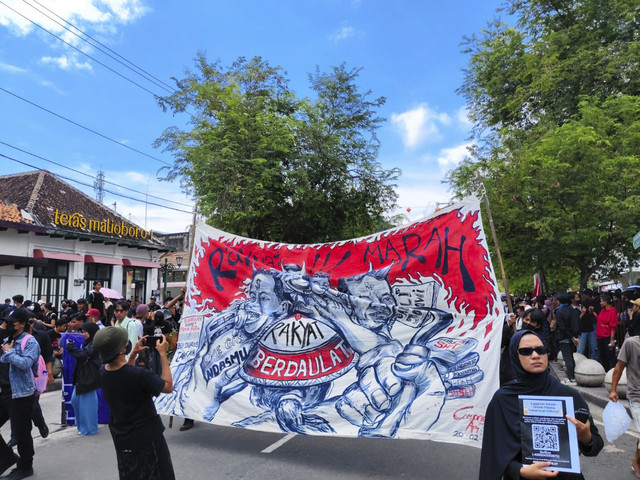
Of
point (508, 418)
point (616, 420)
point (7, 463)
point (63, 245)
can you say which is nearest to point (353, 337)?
point (616, 420)

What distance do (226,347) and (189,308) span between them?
0.83m

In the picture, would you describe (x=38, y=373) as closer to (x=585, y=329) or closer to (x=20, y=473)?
(x=20, y=473)

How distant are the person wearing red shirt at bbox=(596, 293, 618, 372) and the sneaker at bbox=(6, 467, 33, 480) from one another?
35.2 feet

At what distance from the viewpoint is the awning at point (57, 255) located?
843 inches

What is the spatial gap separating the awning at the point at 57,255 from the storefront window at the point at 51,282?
0.64 meters

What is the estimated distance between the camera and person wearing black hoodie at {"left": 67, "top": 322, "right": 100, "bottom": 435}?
657 cm

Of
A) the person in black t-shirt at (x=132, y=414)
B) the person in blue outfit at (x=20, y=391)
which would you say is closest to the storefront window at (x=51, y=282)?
the person in blue outfit at (x=20, y=391)

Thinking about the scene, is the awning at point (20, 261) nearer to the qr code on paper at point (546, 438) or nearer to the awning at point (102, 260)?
the awning at point (102, 260)

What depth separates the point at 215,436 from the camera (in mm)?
6250

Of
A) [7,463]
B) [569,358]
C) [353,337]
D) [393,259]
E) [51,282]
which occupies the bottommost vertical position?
[7,463]

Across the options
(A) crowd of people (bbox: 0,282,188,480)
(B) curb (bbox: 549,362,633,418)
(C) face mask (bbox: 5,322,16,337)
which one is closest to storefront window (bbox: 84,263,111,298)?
(A) crowd of people (bbox: 0,282,188,480)

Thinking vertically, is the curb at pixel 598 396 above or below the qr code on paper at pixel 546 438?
below

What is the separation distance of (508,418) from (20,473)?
4901 mm

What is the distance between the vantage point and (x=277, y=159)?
1611cm
